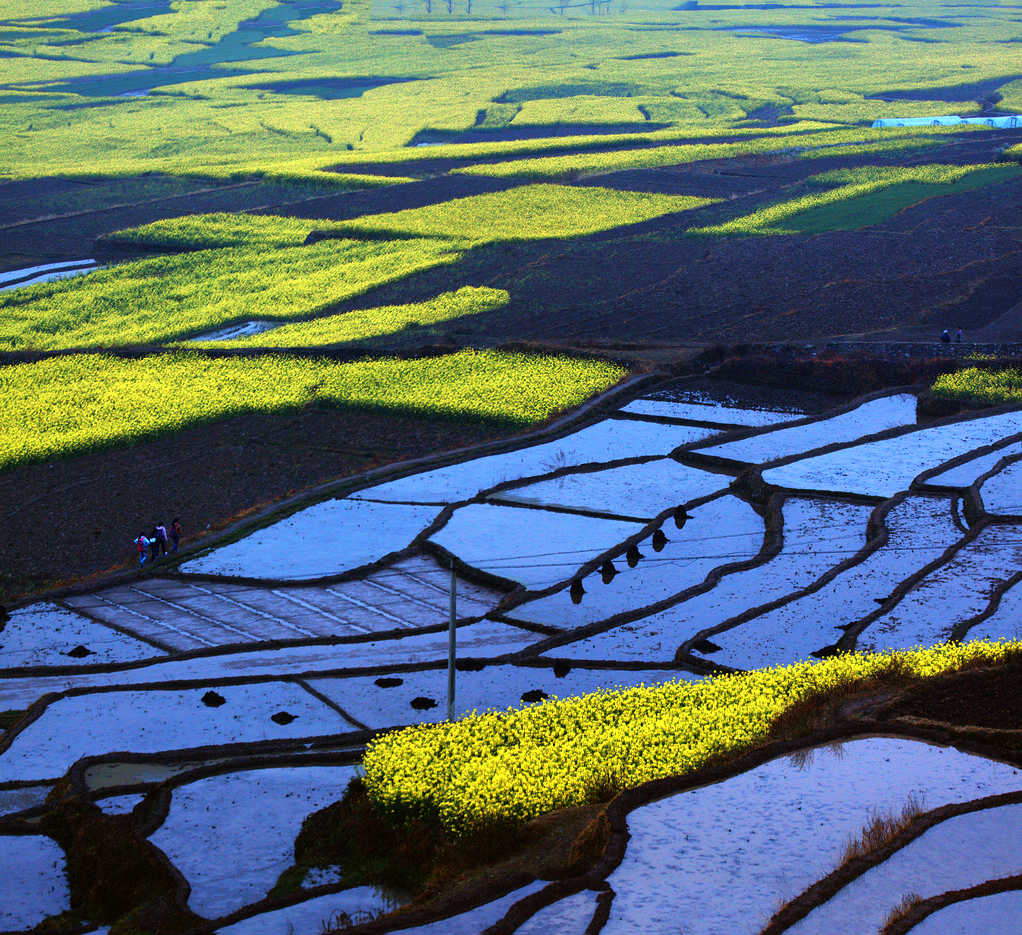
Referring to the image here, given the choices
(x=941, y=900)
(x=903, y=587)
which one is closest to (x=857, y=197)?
(x=903, y=587)

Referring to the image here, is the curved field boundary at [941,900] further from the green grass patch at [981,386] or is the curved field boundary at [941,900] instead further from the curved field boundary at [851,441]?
the green grass patch at [981,386]

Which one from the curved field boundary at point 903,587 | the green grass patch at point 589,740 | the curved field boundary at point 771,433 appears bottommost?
the curved field boundary at point 771,433

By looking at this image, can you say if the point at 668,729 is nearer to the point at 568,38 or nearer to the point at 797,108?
the point at 797,108

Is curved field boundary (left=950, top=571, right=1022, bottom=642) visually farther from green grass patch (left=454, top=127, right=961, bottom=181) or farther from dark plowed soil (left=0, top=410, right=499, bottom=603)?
green grass patch (left=454, top=127, right=961, bottom=181)

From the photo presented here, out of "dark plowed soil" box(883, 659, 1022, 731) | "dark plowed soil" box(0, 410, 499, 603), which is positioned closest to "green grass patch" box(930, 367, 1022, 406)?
"dark plowed soil" box(0, 410, 499, 603)

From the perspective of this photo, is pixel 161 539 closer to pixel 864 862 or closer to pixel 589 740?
pixel 589 740

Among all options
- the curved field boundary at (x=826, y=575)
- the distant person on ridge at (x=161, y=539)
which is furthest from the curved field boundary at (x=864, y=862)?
the distant person on ridge at (x=161, y=539)
